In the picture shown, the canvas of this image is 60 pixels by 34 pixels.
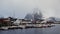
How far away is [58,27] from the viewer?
175 cm

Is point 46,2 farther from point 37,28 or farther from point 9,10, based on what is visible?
point 9,10

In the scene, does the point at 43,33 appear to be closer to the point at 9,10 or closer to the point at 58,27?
the point at 58,27

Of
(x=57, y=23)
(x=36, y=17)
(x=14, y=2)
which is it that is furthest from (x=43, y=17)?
(x=14, y=2)

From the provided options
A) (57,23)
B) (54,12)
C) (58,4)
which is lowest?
(57,23)

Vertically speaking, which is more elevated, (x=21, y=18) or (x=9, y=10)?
(x=9, y=10)

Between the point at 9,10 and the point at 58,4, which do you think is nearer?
the point at 9,10

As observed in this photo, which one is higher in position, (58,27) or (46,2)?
(46,2)

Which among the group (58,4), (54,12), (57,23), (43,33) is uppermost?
(58,4)

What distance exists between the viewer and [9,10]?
171 centimetres

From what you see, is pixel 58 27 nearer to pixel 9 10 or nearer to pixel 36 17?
pixel 36 17

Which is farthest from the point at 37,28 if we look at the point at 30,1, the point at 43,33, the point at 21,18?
the point at 30,1

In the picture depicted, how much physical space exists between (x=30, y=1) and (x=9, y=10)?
34 centimetres

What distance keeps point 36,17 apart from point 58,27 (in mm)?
354

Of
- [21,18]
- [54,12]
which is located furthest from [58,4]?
[21,18]
